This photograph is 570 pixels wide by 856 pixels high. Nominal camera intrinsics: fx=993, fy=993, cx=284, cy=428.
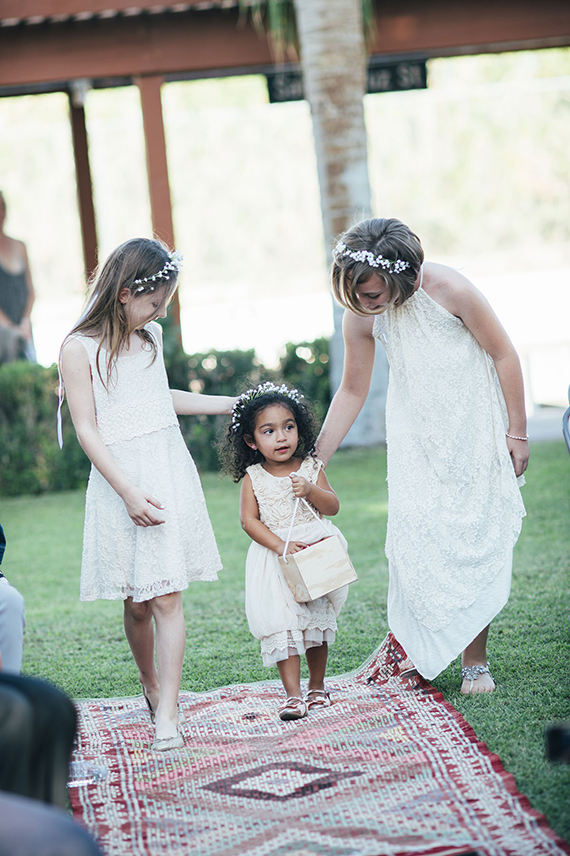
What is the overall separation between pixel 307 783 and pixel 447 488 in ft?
4.09

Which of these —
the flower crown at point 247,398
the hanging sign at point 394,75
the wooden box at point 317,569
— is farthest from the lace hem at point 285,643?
the hanging sign at point 394,75

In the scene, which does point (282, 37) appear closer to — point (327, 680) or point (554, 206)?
point (327, 680)

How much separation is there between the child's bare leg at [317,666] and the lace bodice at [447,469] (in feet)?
1.27

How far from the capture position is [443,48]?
34.9 ft

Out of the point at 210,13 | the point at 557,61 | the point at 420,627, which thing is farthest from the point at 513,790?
the point at 557,61

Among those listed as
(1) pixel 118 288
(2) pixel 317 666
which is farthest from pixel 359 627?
(1) pixel 118 288

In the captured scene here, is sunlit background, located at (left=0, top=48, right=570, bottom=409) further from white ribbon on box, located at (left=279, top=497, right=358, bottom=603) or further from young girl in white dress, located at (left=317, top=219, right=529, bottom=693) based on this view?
white ribbon on box, located at (left=279, top=497, right=358, bottom=603)

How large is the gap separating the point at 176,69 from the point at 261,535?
7.82 meters

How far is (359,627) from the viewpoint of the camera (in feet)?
15.2

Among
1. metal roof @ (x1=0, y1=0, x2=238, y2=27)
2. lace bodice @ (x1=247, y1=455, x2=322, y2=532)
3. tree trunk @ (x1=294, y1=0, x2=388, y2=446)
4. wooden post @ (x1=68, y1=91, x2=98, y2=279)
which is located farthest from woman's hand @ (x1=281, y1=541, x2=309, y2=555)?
wooden post @ (x1=68, y1=91, x2=98, y2=279)

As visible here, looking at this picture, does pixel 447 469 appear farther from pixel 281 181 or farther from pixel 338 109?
pixel 281 181

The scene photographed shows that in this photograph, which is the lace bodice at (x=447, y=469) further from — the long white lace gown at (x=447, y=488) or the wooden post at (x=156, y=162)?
the wooden post at (x=156, y=162)

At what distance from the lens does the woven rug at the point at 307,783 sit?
8.12 feet

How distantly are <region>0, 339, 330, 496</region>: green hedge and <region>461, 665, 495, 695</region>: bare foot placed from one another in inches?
221
